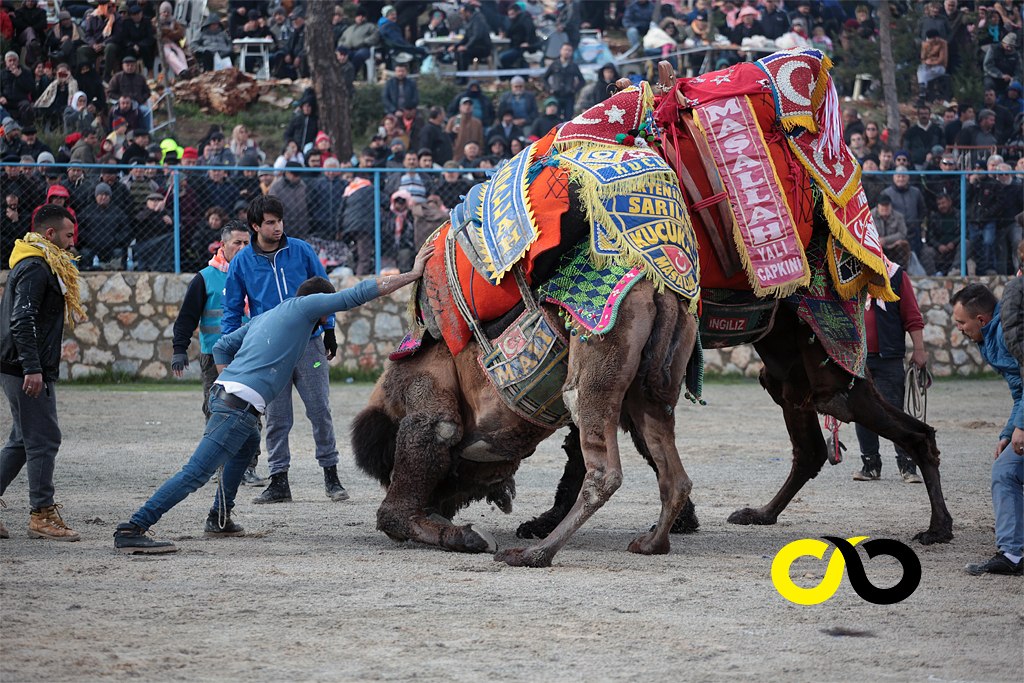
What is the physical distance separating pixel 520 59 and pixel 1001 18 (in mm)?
8715

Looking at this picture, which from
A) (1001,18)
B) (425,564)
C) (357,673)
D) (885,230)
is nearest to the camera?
(357,673)

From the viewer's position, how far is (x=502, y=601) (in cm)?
412

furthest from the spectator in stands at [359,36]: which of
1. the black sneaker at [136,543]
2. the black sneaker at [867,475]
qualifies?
the black sneaker at [136,543]

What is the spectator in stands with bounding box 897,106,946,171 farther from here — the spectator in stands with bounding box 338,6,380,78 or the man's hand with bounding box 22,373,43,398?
the man's hand with bounding box 22,373,43,398

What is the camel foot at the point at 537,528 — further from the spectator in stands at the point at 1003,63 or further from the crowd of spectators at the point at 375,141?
the spectator in stands at the point at 1003,63

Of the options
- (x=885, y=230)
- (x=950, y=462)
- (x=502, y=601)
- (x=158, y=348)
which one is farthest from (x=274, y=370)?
(x=885, y=230)

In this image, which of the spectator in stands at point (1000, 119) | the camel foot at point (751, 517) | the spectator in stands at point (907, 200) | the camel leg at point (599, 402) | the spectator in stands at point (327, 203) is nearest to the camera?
→ the camel leg at point (599, 402)

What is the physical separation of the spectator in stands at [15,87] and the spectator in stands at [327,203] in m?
4.31

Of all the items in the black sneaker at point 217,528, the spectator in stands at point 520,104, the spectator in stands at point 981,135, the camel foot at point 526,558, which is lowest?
the black sneaker at point 217,528

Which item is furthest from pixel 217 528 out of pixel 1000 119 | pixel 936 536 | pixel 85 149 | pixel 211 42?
pixel 211 42

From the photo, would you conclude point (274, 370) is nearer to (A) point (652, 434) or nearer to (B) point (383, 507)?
(B) point (383, 507)

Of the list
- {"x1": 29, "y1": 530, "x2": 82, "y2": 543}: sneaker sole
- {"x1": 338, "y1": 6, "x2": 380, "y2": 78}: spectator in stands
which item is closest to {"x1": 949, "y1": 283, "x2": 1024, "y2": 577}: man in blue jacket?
{"x1": 29, "y1": 530, "x2": 82, "y2": 543}: sneaker sole

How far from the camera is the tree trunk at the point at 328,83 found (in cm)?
1753

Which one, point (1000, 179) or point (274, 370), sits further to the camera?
point (1000, 179)
